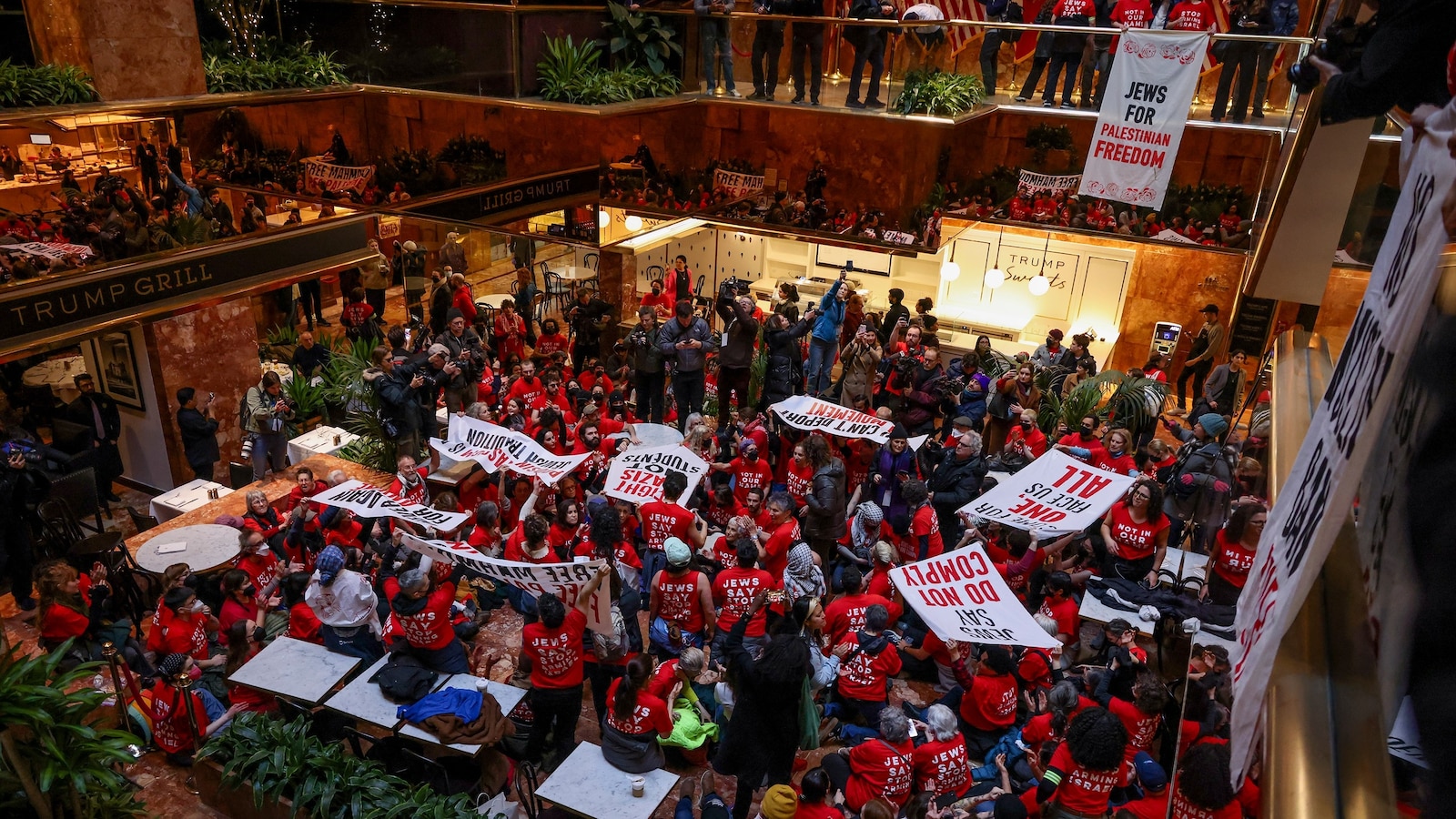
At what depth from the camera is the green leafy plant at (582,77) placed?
51.2ft

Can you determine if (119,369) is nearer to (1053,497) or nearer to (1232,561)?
(1053,497)

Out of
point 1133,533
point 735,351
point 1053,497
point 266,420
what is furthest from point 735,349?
point 266,420

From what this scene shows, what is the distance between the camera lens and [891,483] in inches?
395

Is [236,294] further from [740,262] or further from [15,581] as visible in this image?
[740,262]

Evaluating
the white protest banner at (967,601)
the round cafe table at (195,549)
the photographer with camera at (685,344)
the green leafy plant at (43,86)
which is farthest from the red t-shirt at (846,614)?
the green leafy plant at (43,86)

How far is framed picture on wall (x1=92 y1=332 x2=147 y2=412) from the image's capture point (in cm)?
1374

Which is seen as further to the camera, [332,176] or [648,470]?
[332,176]

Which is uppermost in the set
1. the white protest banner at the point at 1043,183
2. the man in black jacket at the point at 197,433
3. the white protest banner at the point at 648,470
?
the white protest banner at the point at 1043,183

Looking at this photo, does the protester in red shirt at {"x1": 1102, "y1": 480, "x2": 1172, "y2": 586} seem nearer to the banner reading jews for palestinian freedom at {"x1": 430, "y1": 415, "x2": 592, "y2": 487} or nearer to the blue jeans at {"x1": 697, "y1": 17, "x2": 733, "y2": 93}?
the banner reading jews for palestinian freedom at {"x1": 430, "y1": 415, "x2": 592, "y2": 487}

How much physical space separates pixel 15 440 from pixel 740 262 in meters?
12.6

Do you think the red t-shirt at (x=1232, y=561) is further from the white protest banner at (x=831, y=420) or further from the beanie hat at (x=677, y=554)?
the beanie hat at (x=677, y=554)

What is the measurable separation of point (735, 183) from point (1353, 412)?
17211mm

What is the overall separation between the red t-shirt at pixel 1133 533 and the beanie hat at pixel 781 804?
473 cm

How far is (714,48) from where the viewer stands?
55.2ft
